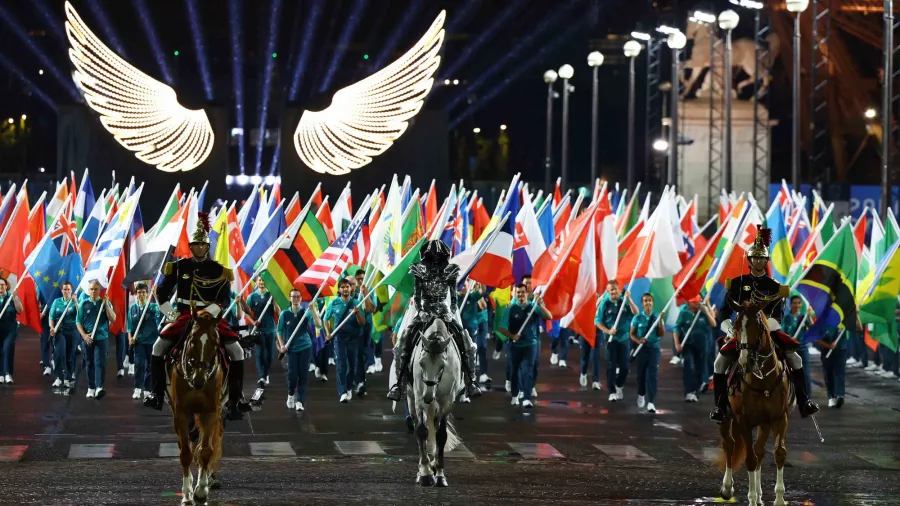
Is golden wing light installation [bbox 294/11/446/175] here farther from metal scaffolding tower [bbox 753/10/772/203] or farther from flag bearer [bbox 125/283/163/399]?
flag bearer [bbox 125/283/163/399]

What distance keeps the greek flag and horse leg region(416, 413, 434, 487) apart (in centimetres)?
822

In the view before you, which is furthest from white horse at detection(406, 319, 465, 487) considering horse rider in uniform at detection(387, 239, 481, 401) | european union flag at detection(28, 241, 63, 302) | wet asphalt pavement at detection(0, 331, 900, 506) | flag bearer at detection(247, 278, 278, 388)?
european union flag at detection(28, 241, 63, 302)

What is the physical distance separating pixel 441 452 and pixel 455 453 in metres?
2.32

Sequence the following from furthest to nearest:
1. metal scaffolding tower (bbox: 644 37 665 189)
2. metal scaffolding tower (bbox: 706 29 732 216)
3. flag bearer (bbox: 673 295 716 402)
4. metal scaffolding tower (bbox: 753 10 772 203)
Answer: metal scaffolding tower (bbox: 644 37 665 189), metal scaffolding tower (bbox: 753 10 772 203), metal scaffolding tower (bbox: 706 29 732 216), flag bearer (bbox: 673 295 716 402)

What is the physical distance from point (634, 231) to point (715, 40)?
25.0 metres

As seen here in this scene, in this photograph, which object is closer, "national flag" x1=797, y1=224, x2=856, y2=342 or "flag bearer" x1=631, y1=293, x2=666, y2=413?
"flag bearer" x1=631, y1=293, x2=666, y2=413

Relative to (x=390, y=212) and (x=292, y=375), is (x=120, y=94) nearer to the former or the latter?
(x=390, y=212)

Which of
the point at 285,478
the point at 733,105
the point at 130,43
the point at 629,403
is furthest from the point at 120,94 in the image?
the point at 285,478

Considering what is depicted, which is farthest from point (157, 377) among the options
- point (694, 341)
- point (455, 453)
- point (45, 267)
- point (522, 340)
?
point (45, 267)

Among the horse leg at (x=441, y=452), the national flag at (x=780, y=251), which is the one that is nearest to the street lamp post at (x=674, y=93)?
the national flag at (x=780, y=251)

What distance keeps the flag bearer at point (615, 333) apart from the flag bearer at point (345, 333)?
132 inches

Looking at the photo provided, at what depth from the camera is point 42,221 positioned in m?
26.2

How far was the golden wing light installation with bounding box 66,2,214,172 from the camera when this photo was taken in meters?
39.4

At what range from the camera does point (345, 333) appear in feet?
72.3
